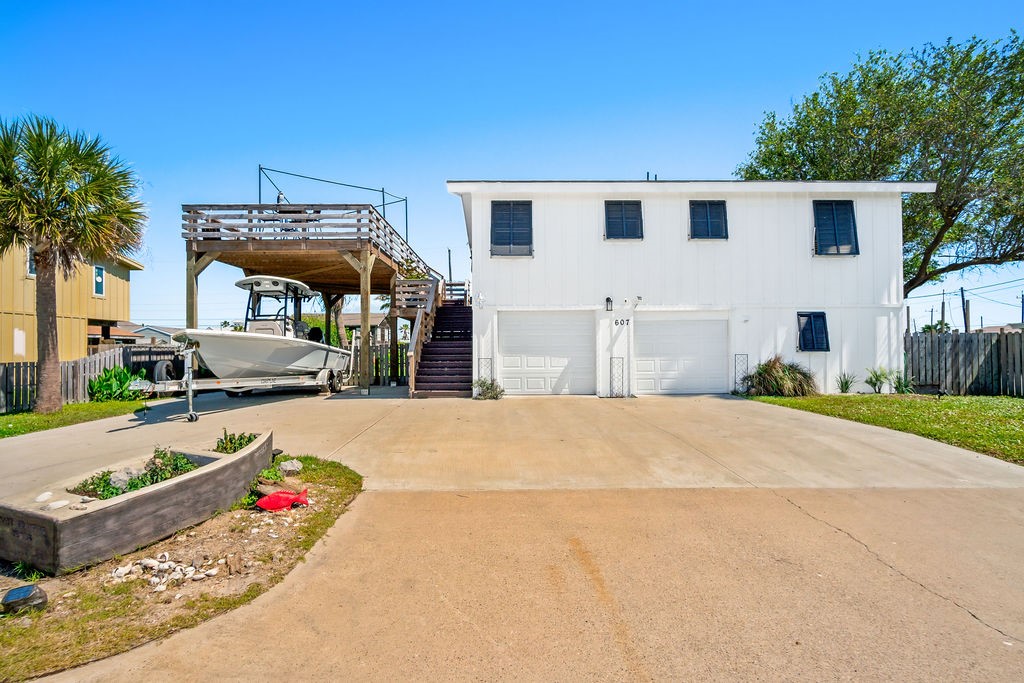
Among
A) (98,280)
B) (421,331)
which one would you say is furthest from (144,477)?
(98,280)

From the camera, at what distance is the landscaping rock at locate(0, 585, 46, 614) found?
8.88 ft

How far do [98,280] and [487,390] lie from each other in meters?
19.4

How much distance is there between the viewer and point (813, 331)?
42.4 ft

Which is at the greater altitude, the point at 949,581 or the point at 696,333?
the point at 696,333

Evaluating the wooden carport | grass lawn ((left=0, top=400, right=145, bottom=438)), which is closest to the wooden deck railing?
the wooden carport

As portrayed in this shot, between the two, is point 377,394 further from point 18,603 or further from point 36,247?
point 18,603

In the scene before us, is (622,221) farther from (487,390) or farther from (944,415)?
(944,415)

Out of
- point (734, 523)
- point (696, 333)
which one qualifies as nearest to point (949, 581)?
point (734, 523)

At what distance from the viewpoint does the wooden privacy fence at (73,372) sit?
10.8 metres

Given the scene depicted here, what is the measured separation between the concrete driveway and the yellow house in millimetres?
12089

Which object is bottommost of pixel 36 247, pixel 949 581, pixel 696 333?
pixel 949 581

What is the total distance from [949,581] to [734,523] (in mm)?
1369

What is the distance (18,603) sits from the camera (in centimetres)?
271

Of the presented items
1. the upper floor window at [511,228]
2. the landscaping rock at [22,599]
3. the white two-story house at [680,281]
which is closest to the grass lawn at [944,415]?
the white two-story house at [680,281]
